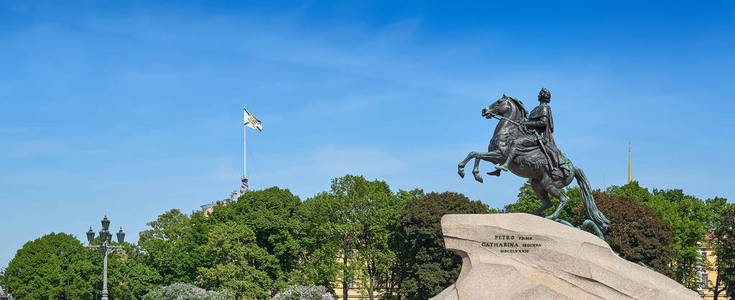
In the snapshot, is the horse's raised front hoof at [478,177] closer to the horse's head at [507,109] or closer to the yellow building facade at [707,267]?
the horse's head at [507,109]

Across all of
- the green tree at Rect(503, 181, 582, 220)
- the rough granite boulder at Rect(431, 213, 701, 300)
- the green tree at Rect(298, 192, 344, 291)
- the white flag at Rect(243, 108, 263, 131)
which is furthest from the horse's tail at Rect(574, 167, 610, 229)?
the white flag at Rect(243, 108, 263, 131)

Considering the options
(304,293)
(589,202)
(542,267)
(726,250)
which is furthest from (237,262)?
(542,267)

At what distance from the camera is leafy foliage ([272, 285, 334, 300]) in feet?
174

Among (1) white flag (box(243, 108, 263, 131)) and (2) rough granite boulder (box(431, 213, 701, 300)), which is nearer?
(2) rough granite boulder (box(431, 213, 701, 300))

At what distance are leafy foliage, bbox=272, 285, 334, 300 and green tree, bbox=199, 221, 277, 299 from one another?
11.0ft

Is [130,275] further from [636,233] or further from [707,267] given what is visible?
[707,267]

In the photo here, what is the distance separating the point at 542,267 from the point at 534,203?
37.0 m

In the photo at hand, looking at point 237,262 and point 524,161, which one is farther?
point 237,262

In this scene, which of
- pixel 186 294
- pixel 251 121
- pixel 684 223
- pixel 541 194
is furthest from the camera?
pixel 251 121

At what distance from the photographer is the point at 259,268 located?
58156 millimetres

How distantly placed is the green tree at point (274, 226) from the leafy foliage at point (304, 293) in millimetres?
3333

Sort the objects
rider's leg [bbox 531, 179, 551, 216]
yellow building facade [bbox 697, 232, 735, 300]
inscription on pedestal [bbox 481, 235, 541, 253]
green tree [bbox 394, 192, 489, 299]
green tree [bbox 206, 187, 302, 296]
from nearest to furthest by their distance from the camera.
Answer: inscription on pedestal [bbox 481, 235, 541, 253] < rider's leg [bbox 531, 179, 551, 216] < green tree [bbox 394, 192, 489, 299] < yellow building facade [bbox 697, 232, 735, 300] < green tree [bbox 206, 187, 302, 296]

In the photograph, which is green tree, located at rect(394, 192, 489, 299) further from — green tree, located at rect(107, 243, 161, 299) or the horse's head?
the horse's head

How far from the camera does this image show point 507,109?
23516mm
